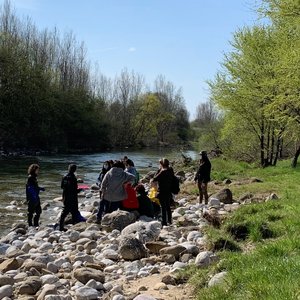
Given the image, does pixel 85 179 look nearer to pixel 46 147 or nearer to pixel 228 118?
pixel 228 118

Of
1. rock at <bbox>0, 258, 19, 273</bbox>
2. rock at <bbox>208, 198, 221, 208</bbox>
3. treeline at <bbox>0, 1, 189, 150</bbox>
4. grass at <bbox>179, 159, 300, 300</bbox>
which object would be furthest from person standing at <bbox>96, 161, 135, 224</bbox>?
treeline at <bbox>0, 1, 189, 150</bbox>

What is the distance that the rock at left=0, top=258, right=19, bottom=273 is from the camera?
27.5 feet

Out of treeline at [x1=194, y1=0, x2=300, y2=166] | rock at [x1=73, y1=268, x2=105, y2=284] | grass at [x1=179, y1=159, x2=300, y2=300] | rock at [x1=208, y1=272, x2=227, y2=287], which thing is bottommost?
rock at [x1=73, y1=268, x2=105, y2=284]

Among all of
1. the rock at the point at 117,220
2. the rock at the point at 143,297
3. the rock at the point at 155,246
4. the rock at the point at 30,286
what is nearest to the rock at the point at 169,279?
the rock at the point at 143,297

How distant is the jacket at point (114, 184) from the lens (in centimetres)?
1318

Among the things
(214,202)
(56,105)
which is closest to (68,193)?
(214,202)

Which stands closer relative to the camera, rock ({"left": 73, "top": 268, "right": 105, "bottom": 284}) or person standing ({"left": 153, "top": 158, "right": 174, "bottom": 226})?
rock ({"left": 73, "top": 268, "right": 105, "bottom": 284})

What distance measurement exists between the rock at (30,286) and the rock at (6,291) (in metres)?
0.15

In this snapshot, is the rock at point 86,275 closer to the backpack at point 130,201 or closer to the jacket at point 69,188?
the jacket at point 69,188

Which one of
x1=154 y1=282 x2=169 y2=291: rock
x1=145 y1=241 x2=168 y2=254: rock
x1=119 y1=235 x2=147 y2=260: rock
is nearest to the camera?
x1=154 y1=282 x2=169 y2=291: rock

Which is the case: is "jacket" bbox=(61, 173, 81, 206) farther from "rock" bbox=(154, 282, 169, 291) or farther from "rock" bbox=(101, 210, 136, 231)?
"rock" bbox=(154, 282, 169, 291)

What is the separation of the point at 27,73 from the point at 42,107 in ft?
17.0

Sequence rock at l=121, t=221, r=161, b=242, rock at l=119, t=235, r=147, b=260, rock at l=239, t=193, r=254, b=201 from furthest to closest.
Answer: rock at l=239, t=193, r=254, b=201 → rock at l=121, t=221, r=161, b=242 → rock at l=119, t=235, r=147, b=260

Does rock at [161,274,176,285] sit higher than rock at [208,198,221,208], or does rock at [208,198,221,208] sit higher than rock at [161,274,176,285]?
rock at [208,198,221,208]
